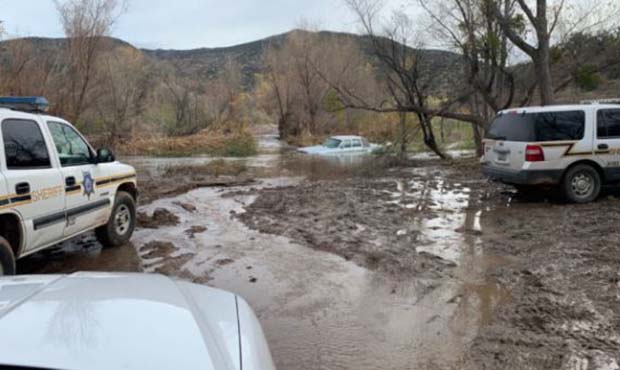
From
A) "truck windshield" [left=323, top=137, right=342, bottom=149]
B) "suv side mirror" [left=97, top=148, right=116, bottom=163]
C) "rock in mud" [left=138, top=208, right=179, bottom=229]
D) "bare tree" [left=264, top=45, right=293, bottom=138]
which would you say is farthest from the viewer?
"bare tree" [left=264, top=45, right=293, bottom=138]

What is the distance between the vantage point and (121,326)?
1.91 meters

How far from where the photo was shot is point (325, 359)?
13.8ft

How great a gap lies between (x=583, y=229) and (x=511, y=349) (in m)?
5.00

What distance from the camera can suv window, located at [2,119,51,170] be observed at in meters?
5.25

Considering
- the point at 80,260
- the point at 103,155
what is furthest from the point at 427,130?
the point at 80,260

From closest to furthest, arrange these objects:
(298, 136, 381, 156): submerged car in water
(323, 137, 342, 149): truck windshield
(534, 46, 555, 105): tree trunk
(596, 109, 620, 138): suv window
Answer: (596, 109, 620, 138): suv window → (534, 46, 555, 105): tree trunk → (298, 136, 381, 156): submerged car in water → (323, 137, 342, 149): truck windshield

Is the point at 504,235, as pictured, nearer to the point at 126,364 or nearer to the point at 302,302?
the point at 302,302

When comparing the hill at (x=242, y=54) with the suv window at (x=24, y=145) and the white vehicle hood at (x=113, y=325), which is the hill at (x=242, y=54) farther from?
the white vehicle hood at (x=113, y=325)

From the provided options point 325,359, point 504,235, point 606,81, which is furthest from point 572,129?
point 606,81

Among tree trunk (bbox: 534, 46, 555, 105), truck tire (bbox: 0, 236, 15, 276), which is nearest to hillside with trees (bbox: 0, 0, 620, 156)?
tree trunk (bbox: 534, 46, 555, 105)

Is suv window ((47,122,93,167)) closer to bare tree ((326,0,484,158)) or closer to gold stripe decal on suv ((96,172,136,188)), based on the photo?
gold stripe decal on suv ((96,172,136,188))

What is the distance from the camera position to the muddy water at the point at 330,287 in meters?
4.38

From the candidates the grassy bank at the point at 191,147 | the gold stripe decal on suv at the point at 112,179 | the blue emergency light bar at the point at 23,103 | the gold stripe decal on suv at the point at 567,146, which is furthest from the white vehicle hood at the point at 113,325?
the grassy bank at the point at 191,147

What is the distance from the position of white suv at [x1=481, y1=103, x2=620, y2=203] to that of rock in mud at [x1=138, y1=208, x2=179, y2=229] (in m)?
6.97
